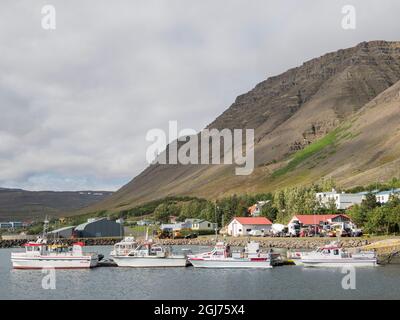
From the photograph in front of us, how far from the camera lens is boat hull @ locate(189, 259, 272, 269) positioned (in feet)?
296

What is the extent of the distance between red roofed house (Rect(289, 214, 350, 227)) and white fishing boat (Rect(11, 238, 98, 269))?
71.8 m

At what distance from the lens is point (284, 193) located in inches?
7092

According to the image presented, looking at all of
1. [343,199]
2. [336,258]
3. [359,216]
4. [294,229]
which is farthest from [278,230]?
[336,258]

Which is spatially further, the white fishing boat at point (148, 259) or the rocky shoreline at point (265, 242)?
the rocky shoreline at point (265, 242)

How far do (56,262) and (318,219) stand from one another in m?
79.4

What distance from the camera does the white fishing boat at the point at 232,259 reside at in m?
90.4

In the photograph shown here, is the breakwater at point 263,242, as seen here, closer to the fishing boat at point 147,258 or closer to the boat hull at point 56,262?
the fishing boat at point 147,258

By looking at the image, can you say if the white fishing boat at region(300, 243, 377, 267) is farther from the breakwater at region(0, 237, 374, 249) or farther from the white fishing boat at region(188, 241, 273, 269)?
the breakwater at region(0, 237, 374, 249)

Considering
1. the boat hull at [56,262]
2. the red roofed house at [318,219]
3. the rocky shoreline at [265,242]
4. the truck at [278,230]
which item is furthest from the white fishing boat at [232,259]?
the truck at [278,230]

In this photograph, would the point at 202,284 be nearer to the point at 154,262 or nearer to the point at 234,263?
the point at 234,263

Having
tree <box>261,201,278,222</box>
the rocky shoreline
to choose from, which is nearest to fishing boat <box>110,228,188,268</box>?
the rocky shoreline

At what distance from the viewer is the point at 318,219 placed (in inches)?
6019

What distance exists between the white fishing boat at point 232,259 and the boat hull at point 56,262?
16018mm
